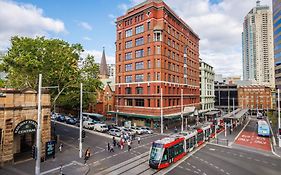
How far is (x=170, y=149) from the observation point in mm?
22844

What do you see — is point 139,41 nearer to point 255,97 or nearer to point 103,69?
point 103,69

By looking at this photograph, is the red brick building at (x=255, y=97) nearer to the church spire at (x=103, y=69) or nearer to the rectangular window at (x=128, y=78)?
the church spire at (x=103, y=69)

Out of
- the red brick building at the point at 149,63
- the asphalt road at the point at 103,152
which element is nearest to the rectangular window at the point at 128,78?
the red brick building at the point at 149,63

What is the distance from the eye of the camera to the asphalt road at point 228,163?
70.7 ft

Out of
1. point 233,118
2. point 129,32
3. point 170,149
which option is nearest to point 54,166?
point 170,149

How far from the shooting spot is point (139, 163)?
24.1m

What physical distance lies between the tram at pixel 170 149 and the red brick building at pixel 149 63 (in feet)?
64.5

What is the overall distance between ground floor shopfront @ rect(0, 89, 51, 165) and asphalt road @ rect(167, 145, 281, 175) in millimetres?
17651

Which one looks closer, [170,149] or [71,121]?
[170,149]

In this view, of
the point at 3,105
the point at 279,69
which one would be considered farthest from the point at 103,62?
the point at 3,105

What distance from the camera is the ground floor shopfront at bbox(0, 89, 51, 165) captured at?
72.3 ft

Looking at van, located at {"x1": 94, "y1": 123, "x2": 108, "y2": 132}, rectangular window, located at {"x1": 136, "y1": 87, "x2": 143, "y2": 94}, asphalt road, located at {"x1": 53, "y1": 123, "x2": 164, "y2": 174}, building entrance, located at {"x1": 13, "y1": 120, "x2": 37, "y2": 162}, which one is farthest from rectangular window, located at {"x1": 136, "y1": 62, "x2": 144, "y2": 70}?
building entrance, located at {"x1": 13, "y1": 120, "x2": 37, "y2": 162}

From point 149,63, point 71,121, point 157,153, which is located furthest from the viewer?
point 71,121

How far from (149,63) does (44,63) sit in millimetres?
27461
